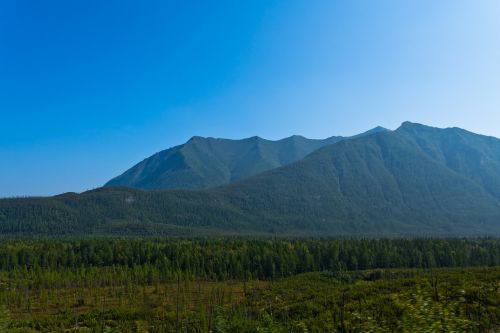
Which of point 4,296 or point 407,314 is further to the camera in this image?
point 4,296

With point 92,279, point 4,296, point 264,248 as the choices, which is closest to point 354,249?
point 264,248

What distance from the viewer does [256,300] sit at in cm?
7938

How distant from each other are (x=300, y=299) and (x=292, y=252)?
67.8m

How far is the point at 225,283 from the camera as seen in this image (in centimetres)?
11606

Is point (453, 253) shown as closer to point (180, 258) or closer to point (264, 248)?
point (264, 248)

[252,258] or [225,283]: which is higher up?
[252,258]

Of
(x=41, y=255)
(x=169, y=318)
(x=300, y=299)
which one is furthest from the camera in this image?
(x=41, y=255)

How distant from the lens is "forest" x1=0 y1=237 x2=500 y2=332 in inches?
2121

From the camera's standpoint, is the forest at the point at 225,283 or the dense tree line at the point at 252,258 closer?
the forest at the point at 225,283

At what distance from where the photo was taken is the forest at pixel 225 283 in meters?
53.9

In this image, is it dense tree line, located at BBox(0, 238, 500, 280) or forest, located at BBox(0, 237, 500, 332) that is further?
dense tree line, located at BBox(0, 238, 500, 280)

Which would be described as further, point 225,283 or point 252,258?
point 252,258

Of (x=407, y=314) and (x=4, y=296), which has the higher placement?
(x=407, y=314)

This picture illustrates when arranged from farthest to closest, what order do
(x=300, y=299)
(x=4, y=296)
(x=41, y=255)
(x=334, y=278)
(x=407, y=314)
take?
(x=41, y=255) → (x=334, y=278) → (x=4, y=296) → (x=300, y=299) → (x=407, y=314)
